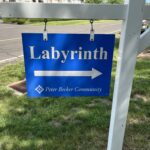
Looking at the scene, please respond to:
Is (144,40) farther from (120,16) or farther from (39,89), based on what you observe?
(39,89)

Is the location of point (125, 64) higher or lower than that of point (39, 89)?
higher

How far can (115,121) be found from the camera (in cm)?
194

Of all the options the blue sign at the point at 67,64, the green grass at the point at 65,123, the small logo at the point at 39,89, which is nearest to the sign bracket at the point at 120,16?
the blue sign at the point at 67,64

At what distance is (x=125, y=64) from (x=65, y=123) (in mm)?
2032

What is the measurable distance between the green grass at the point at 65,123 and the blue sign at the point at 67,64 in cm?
139

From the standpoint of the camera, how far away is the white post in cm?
164

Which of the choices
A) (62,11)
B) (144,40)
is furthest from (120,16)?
(62,11)

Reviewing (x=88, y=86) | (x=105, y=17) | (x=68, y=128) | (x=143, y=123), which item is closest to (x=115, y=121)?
(x=88, y=86)

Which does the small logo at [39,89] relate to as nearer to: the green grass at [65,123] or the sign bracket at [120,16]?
the sign bracket at [120,16]

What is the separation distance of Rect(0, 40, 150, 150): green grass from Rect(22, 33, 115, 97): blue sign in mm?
1386

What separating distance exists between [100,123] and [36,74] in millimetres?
1975

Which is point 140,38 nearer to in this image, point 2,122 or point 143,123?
point 143,123

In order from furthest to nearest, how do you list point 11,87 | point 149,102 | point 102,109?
point 11,87 < point 149,102 < point 102,109

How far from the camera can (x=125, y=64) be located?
5.78 feet
